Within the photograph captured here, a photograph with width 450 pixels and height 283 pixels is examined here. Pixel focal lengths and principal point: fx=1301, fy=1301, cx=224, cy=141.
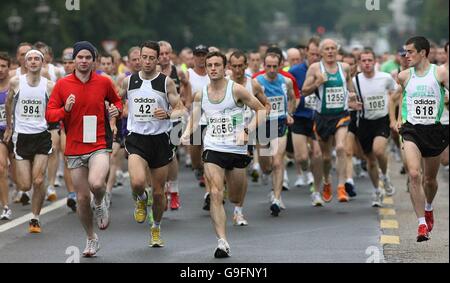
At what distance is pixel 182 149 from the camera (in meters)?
28.1

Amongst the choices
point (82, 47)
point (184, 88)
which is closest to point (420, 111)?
point (82, 47)

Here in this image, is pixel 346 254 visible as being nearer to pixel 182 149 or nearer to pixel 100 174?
pixel 100 174

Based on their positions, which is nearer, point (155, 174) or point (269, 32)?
point (155, 174)

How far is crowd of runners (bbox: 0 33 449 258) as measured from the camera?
42.5 ft

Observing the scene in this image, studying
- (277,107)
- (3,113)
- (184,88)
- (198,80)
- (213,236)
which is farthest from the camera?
(198,80)

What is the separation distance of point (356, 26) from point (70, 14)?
340 ft

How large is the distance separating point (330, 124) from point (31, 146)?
430 centimetres

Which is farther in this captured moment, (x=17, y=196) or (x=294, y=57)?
(x=294, y=57)

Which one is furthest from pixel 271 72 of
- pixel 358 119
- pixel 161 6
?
pixel 161 6

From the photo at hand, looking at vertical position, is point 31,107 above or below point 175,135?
above

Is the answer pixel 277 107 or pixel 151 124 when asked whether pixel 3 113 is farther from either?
pixel 277 107

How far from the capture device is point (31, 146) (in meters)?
15.9

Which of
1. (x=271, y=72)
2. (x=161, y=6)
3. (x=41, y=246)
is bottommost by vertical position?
(x=41, y=246)
